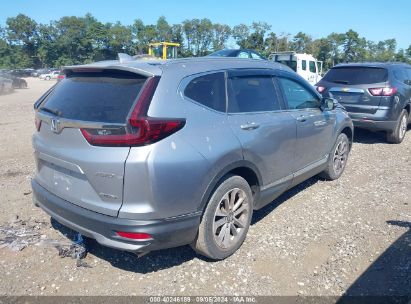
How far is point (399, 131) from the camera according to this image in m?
7.82

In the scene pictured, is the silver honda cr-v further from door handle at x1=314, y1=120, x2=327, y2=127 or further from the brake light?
door handle at x1=314, y1=120, x2=327, y2=127

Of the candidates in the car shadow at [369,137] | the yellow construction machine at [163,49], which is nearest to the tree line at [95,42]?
the yellow construction machine at [163,49]

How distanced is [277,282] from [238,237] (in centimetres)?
58

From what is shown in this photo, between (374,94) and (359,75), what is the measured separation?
1.99 feet

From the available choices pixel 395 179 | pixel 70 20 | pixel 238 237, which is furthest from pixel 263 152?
pixel 70 20

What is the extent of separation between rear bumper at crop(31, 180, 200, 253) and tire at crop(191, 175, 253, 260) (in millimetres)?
152

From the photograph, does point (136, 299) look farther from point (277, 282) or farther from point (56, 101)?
point (56, 101)

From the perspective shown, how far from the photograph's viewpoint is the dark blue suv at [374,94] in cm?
733

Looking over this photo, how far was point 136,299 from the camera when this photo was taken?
2773 mm

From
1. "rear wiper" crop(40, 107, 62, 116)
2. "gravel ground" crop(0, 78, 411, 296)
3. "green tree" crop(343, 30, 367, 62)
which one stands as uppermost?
"green tree" crop(343, 30, 367, 62)

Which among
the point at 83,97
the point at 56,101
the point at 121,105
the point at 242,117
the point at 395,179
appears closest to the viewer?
the point at 121,105

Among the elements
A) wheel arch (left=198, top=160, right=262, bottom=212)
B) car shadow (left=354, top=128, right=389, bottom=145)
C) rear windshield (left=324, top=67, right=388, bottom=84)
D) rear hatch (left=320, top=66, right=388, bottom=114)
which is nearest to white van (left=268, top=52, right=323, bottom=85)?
car shadow (left=354, top=128, right=389, bottom=145)

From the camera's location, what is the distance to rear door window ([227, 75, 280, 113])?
332 centimetres

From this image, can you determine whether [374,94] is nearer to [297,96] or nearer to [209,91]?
[297,96]
